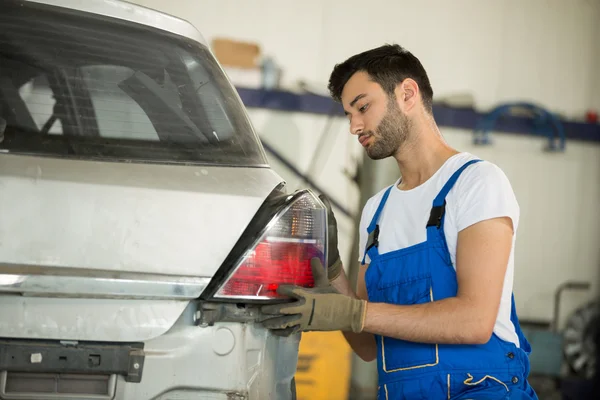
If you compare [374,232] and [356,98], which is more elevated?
[356,98]

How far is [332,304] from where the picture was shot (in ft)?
5.50

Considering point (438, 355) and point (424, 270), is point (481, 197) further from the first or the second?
point (438, 355)

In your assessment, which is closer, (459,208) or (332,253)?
Answer: (459,208)

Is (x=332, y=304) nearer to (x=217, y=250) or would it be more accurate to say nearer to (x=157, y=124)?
(x=217, y=250)

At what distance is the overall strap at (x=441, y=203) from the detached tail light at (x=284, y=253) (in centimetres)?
36

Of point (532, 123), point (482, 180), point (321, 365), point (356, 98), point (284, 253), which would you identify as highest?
point (532, 123)

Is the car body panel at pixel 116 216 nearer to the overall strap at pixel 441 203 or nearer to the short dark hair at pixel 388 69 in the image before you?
the overall strap at pixel 441 203

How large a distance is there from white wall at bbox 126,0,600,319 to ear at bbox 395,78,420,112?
4.58 metres

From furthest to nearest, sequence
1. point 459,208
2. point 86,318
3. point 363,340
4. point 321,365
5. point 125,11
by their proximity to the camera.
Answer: point 321,365, point 363,340, point 459,208, point 125,11, point 86,318

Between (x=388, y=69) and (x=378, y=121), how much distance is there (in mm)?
165

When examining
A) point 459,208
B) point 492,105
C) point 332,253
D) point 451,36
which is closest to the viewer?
point 459,208

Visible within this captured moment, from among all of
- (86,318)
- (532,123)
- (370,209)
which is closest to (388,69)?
(370,209)

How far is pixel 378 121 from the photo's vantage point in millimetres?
2045

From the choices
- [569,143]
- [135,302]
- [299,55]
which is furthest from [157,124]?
[569,143]
